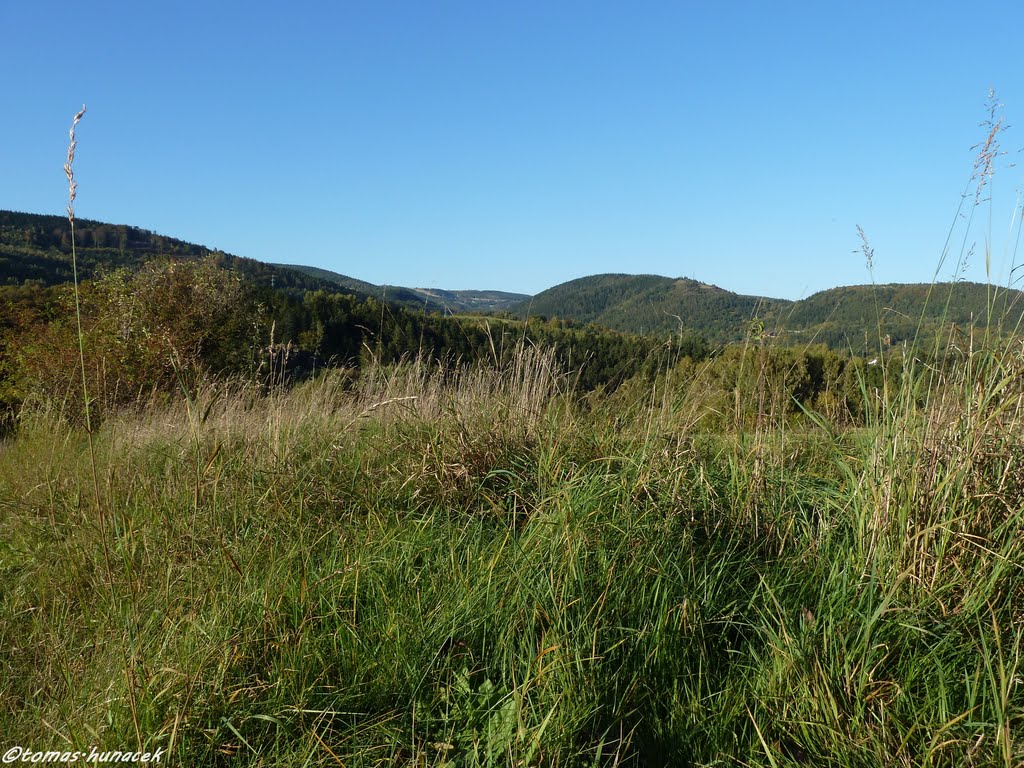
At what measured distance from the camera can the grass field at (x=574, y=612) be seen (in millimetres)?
1642

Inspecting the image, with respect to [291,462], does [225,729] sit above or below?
below

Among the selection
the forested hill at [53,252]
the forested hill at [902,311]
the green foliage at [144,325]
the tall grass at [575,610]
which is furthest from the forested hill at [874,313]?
the forested hill at [53,252]

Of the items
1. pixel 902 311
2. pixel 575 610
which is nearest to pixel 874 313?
pixel 902 311

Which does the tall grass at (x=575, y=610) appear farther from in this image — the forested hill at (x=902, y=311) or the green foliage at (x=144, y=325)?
the green foliage at (x=144, y=325)

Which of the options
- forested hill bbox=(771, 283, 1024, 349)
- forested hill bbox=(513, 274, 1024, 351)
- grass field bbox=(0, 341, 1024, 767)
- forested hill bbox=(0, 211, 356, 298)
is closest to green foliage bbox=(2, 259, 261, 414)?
grass field bbox=(0, 341, 1024, 767)

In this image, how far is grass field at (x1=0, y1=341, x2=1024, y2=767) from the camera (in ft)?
5.39

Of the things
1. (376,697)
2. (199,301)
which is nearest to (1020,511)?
(376,697)

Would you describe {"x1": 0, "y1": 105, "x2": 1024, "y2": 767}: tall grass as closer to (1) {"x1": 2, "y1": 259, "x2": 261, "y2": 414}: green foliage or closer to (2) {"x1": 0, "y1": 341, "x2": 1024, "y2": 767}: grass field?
(2) {"x1": 0, "y1": 341, "x2": 1024, "y2": 767}: grass field

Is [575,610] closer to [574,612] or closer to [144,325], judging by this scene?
[574,612]

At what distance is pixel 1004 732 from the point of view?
143 centimetres

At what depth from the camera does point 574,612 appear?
201cm

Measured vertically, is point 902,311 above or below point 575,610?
above

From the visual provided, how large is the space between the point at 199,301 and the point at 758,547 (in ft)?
54.8

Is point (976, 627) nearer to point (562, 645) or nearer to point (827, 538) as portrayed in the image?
point (827, 538)
